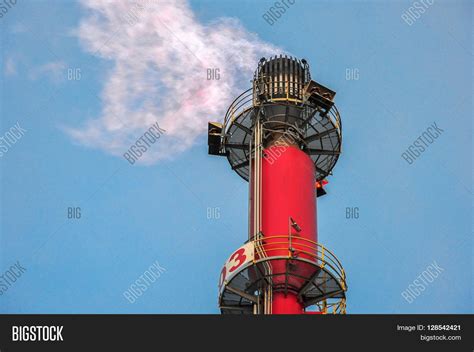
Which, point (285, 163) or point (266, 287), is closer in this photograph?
point (266, 287)

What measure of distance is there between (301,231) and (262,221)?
2.24 m

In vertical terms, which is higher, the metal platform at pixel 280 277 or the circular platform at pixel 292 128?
the circular platform at pixel 292 128

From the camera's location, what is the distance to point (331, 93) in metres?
53.6

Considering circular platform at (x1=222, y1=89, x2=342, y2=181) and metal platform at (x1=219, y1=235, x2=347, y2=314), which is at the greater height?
circular platform at (x1=222, y1=89, x2=342, y2=181)
